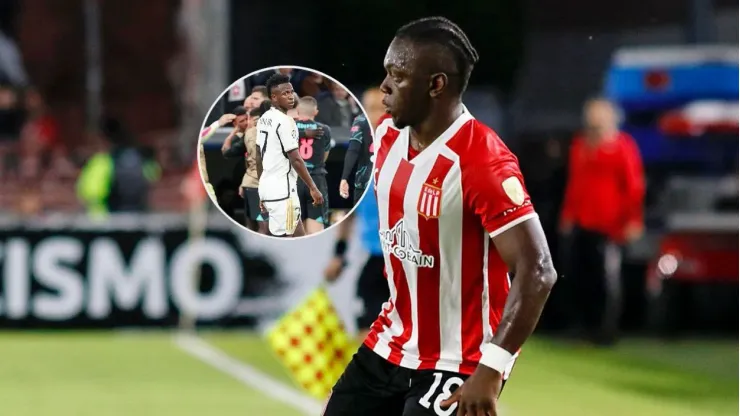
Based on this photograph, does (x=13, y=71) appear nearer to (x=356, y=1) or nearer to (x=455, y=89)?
(x=356, y=1)

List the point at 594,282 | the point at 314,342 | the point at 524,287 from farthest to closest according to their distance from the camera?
the point at 594,282 → the point at 314,342 → the point at 524,287

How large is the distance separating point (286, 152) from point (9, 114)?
16.7 metres

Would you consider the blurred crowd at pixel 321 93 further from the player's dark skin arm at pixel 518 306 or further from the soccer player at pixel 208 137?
the player's dark skin arm at pixel 518 306

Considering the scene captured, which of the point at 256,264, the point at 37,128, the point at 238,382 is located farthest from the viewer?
the point at 37,128

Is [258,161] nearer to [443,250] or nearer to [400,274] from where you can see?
[400,274]

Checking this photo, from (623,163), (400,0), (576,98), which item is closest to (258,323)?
(623,163)

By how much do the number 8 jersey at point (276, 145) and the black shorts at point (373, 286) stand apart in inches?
131

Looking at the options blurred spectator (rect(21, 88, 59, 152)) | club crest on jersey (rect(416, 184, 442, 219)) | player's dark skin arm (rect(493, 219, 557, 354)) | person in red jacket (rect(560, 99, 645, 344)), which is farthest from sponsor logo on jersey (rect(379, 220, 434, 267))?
blurred spectator (rect(21, 88, 59, 152))

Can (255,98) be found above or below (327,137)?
above

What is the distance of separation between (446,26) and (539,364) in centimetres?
767

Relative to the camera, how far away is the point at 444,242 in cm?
494

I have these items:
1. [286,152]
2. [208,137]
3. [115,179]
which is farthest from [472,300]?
[115,179]

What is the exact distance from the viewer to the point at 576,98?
86.1ft

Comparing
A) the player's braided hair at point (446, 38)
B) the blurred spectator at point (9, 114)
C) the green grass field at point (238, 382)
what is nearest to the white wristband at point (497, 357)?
the player's braided hair at point (446, 38)
